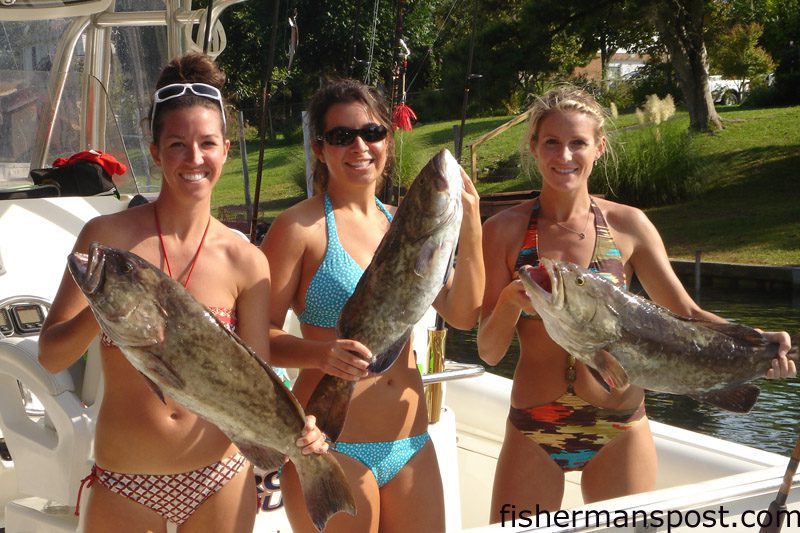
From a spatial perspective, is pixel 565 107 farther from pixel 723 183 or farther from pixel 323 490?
pixel 723 183

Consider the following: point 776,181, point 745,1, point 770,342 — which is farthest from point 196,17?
point 745,1

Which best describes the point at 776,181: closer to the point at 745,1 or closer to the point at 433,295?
the point at 745,1

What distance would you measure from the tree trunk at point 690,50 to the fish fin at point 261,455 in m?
26.4

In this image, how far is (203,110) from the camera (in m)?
2.96

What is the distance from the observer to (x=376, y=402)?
3256 millimetres

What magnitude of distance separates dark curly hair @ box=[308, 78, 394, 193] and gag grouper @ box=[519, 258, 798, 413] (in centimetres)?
82

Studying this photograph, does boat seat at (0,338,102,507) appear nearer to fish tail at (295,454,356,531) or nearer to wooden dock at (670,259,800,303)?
fish tail at (295,454,356,531)

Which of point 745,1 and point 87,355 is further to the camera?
point 745,1

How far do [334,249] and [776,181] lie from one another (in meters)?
22.2

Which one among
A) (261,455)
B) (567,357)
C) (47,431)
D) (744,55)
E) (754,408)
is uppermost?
(744,55)

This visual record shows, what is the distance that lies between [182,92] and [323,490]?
1245mm

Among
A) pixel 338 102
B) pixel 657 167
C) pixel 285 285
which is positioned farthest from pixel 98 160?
pixel 657 167

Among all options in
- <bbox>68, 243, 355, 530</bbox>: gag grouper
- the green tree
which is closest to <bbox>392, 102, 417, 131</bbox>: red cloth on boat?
<bbox>68, 243, 355, 530</bbox>: gag grouper

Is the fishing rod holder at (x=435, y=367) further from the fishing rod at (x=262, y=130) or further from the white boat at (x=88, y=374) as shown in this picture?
the fishing rod at (x=262, y=130)
